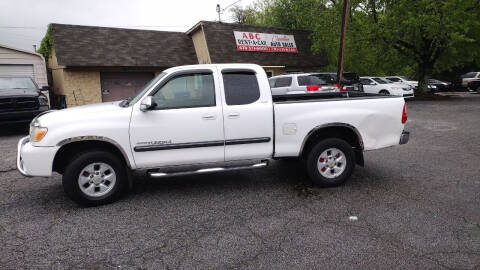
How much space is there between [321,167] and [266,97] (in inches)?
55.2

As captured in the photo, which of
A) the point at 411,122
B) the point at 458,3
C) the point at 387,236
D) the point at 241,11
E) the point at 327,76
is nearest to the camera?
the point at 387,236

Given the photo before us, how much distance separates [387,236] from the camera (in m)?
3.47

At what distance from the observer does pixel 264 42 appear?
21906mm

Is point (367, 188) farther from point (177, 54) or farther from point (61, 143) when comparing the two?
point (177, 54)

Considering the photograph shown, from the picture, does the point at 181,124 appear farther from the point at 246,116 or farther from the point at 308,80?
the point at 308,80

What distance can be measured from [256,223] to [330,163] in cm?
180

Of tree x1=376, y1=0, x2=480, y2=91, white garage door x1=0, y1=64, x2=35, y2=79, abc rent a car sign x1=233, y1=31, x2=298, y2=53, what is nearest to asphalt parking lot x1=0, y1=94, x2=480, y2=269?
white garage door x1=0, y1=64, x2=35, y2=79

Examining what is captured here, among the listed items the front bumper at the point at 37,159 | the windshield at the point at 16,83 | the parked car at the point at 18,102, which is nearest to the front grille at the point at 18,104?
the parked car at the point at 18,102

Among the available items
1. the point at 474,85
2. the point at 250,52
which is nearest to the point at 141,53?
the point at 250,52

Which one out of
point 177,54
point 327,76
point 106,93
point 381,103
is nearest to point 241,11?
point 177,54

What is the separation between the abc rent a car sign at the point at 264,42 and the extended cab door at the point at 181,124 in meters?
17.0

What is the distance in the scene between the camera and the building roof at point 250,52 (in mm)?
19891

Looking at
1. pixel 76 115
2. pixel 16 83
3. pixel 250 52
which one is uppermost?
pixel 250 52

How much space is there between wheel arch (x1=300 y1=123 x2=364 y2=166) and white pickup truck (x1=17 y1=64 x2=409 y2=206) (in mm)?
17
